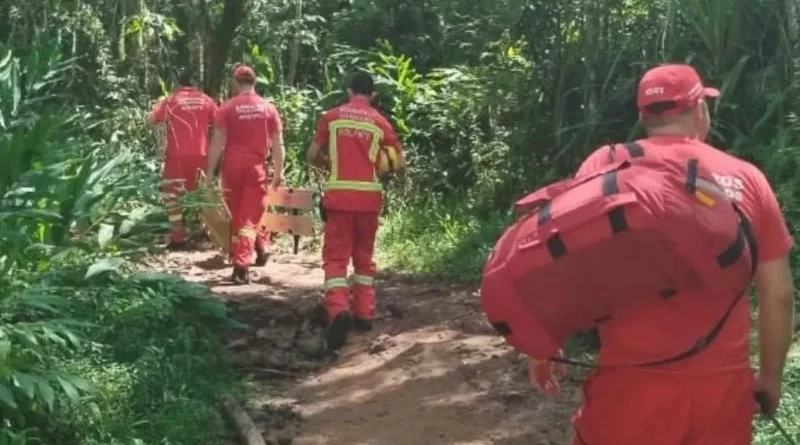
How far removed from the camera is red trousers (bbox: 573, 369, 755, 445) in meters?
3.78

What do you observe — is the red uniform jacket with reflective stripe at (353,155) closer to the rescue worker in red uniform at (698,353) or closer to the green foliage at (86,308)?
the green foliage at (86,308)

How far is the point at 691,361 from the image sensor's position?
12.4ft

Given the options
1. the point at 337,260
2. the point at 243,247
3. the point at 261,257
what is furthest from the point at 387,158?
the point at 261,257

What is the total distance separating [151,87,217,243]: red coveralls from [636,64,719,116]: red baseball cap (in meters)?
10.2

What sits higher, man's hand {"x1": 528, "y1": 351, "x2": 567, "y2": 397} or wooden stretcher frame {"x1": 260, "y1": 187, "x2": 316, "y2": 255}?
man's hand {"x1": 528, "y1": 351, "x2": 567, "y2": 397}

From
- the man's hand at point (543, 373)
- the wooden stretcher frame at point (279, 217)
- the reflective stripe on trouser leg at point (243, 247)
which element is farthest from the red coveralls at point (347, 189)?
the man's hand at point (543, 373)

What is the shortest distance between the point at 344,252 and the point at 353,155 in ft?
2.23

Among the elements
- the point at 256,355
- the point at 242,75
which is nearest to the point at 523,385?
the point at 256,355

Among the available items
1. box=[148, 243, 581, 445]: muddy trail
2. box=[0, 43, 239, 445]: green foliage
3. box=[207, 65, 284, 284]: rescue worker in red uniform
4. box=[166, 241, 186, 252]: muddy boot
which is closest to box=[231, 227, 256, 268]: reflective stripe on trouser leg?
box=[207, 65, 284, 284]: rescue worker in red uniform

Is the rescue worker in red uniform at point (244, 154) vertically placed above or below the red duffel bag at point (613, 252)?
below

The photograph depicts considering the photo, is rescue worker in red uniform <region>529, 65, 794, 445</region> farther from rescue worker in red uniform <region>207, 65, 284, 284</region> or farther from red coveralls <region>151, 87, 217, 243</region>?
red coveralls <region>151, 87, 217, 243</region>

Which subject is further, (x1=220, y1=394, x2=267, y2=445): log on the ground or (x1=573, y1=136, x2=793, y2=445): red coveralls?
(x1=220, y1=394, x2=267, y2=445): log on the ground

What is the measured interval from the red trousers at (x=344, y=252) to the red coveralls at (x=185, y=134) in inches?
194

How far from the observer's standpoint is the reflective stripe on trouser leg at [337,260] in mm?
9023
